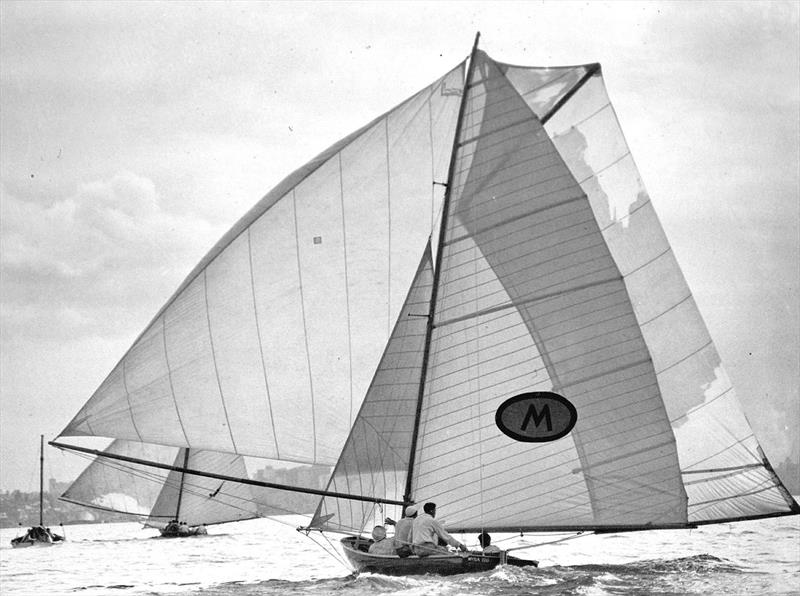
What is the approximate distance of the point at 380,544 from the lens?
18.6 metres

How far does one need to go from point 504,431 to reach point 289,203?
5278 millimetres

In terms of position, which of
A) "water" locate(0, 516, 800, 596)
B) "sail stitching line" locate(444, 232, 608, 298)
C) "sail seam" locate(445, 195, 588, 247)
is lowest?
"water" locate(0, 516, 800, 596)

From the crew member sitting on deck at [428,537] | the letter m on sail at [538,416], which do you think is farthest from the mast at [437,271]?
the letter m on sail at [538,416]

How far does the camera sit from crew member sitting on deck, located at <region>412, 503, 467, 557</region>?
17703mm

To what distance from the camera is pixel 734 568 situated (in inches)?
906

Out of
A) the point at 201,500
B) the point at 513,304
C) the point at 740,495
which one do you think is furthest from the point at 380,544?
the point at 201,500

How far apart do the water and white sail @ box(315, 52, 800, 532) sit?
4.82 ft

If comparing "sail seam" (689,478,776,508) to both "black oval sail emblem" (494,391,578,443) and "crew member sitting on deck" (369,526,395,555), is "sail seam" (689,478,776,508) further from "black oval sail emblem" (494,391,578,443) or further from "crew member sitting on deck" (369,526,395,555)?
"crew member sitting on deck" (369,526,395,555)

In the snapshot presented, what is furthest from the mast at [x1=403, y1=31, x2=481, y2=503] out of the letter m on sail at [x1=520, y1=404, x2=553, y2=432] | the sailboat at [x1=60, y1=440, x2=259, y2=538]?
the sailboat at [x1=60, y1=440, x2=259, y2=538]

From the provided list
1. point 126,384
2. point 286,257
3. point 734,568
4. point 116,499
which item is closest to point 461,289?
point 286,257

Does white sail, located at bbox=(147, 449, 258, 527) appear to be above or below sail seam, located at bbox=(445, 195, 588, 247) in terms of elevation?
below

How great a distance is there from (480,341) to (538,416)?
62.6 inches

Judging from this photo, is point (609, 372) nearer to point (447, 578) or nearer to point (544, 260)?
point (544, 260)

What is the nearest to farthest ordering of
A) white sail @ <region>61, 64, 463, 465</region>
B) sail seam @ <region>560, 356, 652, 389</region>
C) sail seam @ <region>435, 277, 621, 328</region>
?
white sail @ <region>61, 64, 463, 465</region> < sail seam @ <region>560, 356, 652, 389</region> < sail seam @ <region>435, 277, 621, 328</region>
